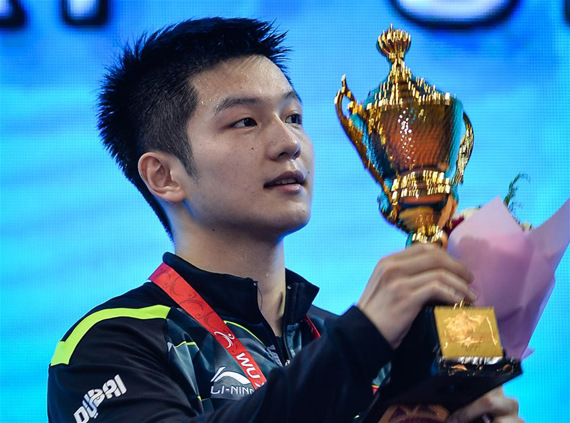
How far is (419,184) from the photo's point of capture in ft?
4.73

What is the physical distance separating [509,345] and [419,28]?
1.89m

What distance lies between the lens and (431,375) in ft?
4.17

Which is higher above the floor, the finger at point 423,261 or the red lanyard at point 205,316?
the red lanyard at point 205,316

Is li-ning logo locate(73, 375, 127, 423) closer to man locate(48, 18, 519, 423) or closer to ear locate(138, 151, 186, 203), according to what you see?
man locate(48, 18, 519, 423)

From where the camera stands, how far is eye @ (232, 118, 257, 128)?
1.93 meters

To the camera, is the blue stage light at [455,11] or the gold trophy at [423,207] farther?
the blue stage light at [455,11]

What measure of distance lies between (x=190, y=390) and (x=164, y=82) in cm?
77

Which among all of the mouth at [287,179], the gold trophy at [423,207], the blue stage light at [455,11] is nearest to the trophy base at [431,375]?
the gold trophy at [423,207]

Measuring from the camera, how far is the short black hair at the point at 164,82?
2074 millimetres

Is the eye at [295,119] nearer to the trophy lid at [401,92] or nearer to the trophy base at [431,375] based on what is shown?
the trophy lid at [401,92]

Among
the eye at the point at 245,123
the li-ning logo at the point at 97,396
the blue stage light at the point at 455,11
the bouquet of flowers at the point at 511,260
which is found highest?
the blue stage light at the point at 455,11

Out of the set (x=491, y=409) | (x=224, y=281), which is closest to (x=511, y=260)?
(x=491, y=409)

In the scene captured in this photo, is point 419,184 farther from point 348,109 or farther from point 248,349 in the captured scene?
point 248,349

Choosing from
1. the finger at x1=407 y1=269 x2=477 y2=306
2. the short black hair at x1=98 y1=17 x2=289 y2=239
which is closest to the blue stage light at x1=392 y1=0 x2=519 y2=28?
the short black hair at x1=98 y1=17 x2=289 y2=239
